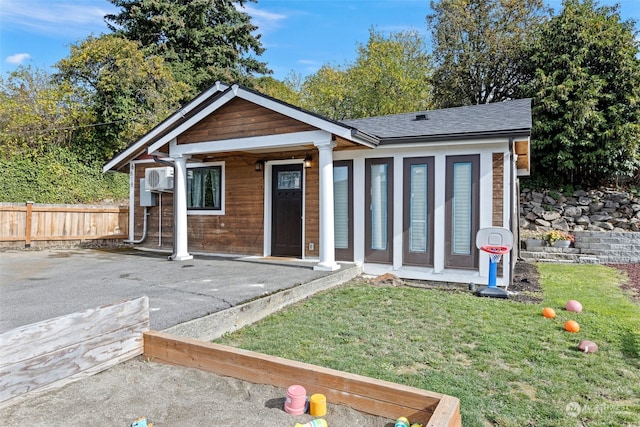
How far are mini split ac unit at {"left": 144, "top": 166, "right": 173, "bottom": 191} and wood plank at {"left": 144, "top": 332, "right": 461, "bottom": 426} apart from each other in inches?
282

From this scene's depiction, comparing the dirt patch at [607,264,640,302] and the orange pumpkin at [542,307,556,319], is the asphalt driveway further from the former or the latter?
the dirt patch at [607,264,640,302]

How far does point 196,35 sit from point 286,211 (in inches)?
678

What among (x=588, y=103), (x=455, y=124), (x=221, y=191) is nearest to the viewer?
(x=455, y=124)

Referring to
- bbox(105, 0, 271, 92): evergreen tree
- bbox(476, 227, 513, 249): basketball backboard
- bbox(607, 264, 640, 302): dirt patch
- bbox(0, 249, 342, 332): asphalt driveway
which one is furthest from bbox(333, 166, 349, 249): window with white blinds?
bbox(105, 0, 271, 92): evergreen tree

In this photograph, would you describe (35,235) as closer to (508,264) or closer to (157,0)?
(508,264)

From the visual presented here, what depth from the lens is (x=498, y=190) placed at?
6.29 m

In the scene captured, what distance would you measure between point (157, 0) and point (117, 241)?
48.8 feet

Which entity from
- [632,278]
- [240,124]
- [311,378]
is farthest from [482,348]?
[632,278]

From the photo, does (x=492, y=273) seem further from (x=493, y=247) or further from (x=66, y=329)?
(x=66, y=329)

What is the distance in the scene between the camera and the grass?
2551mm

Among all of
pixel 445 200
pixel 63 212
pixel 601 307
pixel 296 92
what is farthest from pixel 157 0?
pixel 601 307

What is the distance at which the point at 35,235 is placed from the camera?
10406mm

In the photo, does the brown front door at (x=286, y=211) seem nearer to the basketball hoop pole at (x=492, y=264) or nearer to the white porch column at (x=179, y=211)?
the white porch column at (x=179, y=211)

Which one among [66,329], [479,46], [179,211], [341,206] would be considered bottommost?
[66,329]
